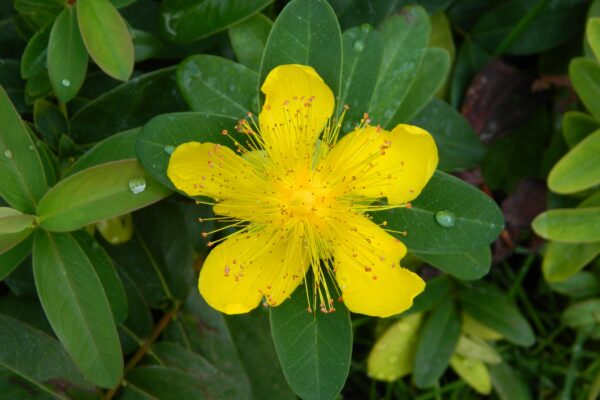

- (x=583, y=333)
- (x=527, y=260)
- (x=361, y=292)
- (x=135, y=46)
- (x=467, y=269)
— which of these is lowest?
(x=583, y=333)

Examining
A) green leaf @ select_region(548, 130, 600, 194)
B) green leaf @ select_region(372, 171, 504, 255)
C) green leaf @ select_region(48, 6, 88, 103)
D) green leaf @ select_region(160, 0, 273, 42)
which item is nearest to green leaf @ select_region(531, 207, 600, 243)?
green leaf @ select_region(548, 130, 600, 194)

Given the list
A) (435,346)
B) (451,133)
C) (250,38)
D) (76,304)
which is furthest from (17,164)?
(435,346)

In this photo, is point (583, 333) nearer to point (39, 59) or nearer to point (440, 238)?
point (440, 238)

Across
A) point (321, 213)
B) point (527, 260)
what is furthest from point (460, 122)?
point (321, 213)

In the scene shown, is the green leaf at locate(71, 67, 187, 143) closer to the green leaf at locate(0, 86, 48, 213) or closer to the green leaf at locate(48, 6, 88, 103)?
the green leaf at locate(48, 6, 88, 103)

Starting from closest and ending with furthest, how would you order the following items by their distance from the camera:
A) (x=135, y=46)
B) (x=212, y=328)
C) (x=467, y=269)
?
(x=467, y=269) < (x=135, y=46) < (x=212, y=328)

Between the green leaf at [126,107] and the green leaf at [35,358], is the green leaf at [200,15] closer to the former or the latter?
the green leaf at [126,107]

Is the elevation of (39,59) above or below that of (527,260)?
above

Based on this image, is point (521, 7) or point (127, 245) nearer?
point (127, 245)

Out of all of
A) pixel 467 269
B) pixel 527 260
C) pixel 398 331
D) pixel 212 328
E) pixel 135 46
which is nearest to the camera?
pixel 467 269
